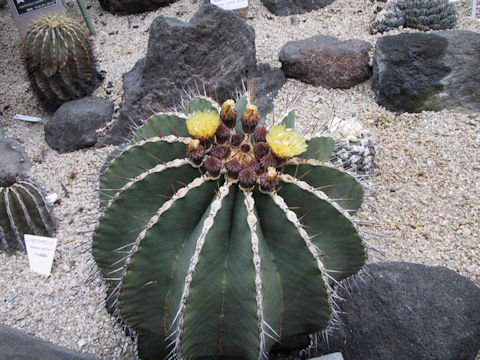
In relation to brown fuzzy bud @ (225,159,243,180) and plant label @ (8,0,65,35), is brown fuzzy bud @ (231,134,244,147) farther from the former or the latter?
plant label @ (8,0,65,35)

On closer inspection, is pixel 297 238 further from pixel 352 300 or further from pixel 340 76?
pixel 340 76

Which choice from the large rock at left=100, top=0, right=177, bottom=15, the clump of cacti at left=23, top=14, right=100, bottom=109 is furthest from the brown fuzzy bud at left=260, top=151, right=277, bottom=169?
the large rock at left=100, top=0, right=177, bottom=15

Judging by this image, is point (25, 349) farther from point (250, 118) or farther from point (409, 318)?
point (409, 318)

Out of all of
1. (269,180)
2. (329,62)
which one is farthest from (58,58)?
(269,180)

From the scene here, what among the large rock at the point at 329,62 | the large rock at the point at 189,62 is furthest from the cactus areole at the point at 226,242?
the large rock at the point at 329,62

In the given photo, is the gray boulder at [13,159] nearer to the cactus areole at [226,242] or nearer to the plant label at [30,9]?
the plant label at [30,9]
